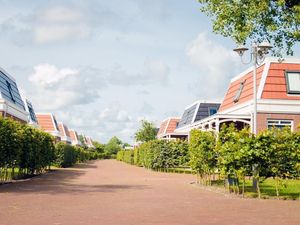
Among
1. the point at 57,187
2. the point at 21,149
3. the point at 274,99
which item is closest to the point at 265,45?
the point at 57,187

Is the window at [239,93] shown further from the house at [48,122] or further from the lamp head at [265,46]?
the house at [48,122]

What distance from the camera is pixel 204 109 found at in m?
58.1

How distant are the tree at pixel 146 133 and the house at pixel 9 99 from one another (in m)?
32.6

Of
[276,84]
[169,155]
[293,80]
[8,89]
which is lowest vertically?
[169,155]

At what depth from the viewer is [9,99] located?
43.3 m

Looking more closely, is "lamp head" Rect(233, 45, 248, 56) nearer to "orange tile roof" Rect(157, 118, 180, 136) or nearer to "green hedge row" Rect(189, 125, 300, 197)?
"green hedge row" Rect(189, 125, 300, 197)

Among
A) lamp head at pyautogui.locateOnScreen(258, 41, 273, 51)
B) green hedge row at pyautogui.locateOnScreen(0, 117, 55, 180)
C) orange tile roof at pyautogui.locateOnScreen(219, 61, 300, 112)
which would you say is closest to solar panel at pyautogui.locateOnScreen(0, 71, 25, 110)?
green hedge row at pyautogui.locateOnScreen(0, 117, 55, 180)

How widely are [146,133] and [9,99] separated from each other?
1562 inches

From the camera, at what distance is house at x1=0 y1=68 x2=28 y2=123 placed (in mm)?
39125

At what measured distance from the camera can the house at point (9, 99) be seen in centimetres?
3912

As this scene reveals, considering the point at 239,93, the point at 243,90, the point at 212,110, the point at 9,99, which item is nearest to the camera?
the point at 243,90

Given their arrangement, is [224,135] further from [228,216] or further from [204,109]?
[204,109]

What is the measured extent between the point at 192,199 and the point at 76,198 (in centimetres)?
386

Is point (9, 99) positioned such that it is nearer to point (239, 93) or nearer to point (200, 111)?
point (239, 93)
